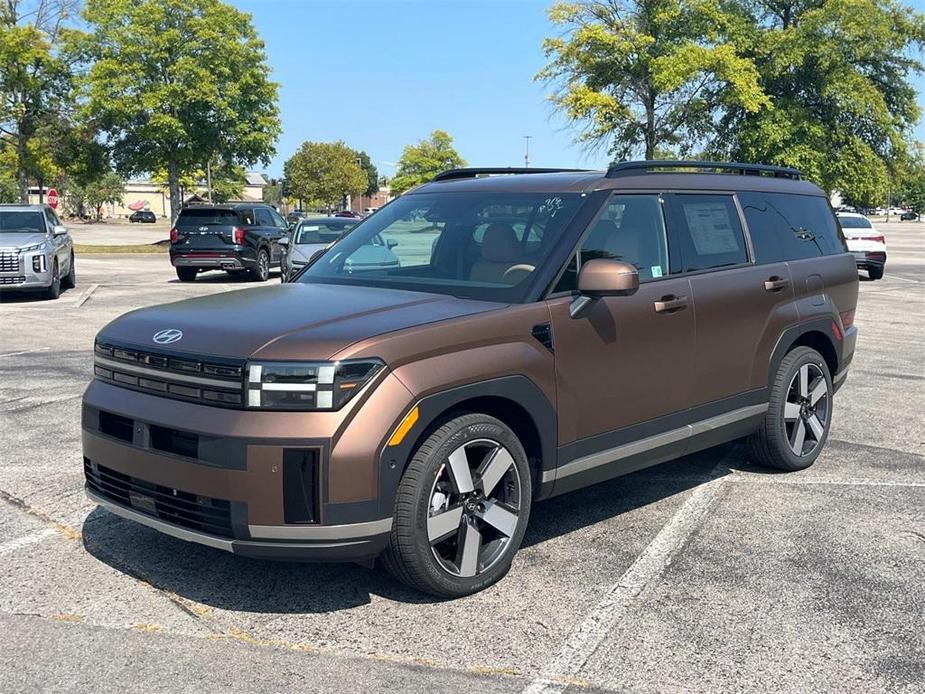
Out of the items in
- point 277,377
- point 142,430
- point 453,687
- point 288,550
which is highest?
point 277,377

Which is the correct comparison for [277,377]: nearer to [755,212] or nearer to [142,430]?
[142,430]

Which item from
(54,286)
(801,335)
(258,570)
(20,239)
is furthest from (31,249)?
(801,335)

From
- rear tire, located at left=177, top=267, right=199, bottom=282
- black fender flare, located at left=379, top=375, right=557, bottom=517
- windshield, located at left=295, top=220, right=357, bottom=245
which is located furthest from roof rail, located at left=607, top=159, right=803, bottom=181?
rear tire, located at left=177, top=267, right=199, bottom=282

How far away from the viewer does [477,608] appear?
385 centimetres

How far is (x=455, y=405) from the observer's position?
3.84 m

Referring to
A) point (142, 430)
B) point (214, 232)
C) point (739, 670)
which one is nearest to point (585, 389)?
point (739, 670)

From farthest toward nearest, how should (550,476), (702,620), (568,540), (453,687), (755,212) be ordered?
1. (755,212)
2. (568,540)
3. (550,476)
4. (702,620)
5. (453,687)

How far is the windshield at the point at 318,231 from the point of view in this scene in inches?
702

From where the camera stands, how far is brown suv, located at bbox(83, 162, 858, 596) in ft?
11.4

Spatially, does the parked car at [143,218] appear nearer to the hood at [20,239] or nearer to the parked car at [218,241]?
the parked car at [218,241]

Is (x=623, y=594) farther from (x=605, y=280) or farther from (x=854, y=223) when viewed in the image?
(x=854, y=223)

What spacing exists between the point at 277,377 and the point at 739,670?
1989mm

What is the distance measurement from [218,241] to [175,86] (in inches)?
647

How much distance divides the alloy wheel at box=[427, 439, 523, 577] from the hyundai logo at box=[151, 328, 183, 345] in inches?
47.4
